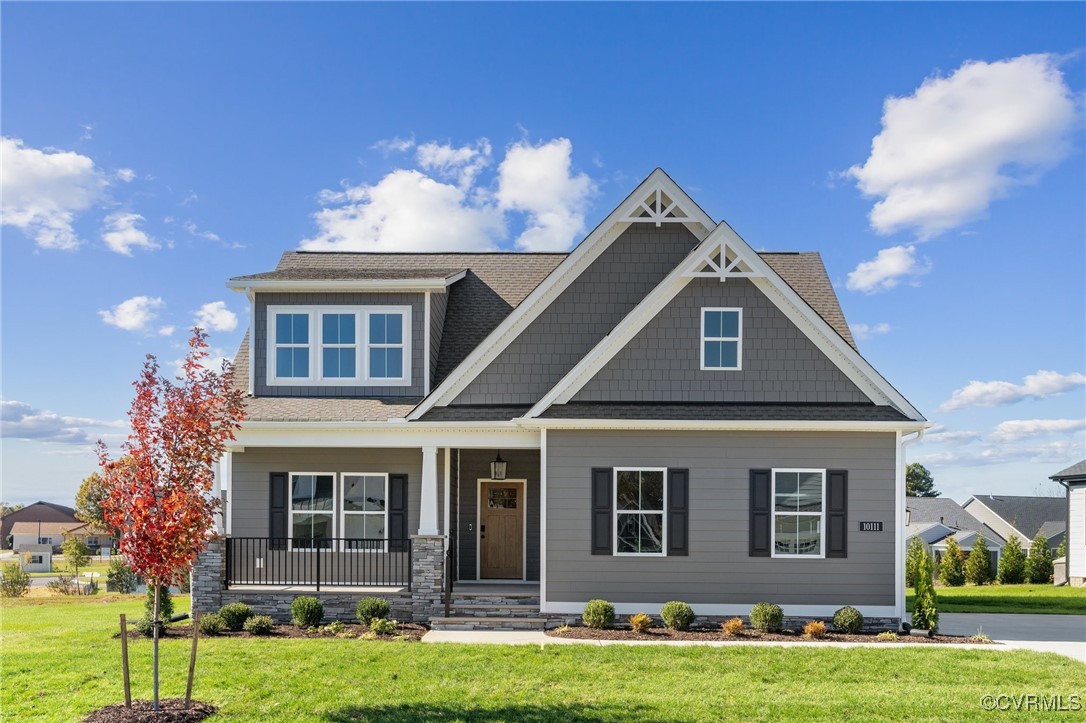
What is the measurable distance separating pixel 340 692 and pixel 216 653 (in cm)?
298

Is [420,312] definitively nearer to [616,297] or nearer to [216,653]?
[616,297]

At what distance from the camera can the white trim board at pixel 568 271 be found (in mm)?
14680

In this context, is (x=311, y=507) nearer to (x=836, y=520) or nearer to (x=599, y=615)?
(x=599, y=615)

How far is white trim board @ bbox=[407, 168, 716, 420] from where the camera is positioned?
14680mm


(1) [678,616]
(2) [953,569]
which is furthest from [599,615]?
(2) [953,569]

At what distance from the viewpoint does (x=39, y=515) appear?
70.9 meters

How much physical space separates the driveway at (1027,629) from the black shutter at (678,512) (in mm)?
4787

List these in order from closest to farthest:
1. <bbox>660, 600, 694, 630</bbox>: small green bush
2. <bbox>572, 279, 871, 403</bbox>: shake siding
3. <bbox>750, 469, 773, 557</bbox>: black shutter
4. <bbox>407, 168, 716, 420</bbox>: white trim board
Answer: <bbox>660, 600, 694, 630</bbox>: small green bush
<bbox>750, 469, 773, 557</bbox>: black shutter
<bbox>572, 279, 871, 403</bbox>: shake siding
<bbox>407, 168, 716, 420</bbox>: white trim board

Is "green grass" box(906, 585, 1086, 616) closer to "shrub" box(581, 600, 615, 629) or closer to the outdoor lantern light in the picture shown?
"shrub" box(581, 600, 615, 629)

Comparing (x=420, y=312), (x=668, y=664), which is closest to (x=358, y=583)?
(x=420, y=312)

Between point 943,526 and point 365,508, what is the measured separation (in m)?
42.1

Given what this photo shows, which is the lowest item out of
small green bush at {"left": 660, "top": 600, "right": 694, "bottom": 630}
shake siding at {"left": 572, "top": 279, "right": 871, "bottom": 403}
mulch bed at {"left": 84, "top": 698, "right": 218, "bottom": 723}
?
small green bush at {"left": 660, "top": 600, "right": 694, "bottom": 630}

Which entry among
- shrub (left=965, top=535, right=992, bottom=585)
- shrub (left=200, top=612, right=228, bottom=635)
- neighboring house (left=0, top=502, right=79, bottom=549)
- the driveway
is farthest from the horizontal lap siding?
neighboring house (left=0, top=502, right=79, bottom=549)

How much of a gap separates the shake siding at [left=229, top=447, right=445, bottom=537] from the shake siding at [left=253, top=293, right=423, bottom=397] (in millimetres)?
1140
